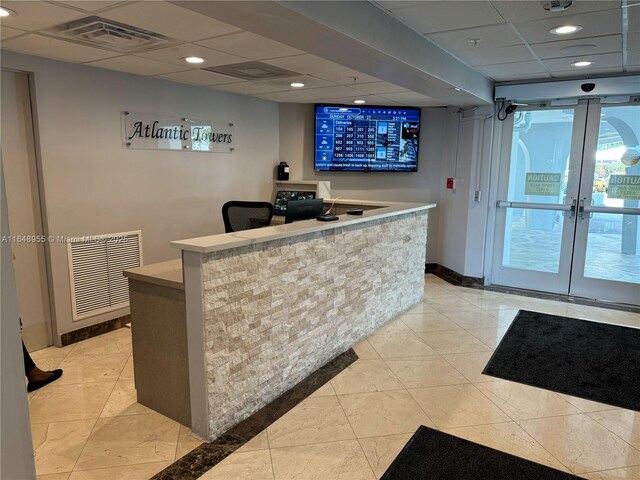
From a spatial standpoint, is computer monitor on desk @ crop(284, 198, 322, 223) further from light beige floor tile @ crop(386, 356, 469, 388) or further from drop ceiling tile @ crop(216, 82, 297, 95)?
drop ceiling tile @ crop(216, 82, 297, 95)

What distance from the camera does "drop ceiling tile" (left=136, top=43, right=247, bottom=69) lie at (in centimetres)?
320

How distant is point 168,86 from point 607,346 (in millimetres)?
4774

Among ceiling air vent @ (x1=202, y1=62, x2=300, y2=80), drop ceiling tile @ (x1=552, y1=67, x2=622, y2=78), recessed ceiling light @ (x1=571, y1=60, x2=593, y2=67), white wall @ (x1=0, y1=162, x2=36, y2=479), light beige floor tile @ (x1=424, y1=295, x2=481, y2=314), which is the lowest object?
light beige floor tile @ (x1=424, y1=295, x2=481, y2=314)

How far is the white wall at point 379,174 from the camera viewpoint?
19.7 feet

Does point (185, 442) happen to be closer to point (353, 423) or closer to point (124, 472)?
point (124, 472)

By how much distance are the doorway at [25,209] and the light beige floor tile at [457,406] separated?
10.1 feet

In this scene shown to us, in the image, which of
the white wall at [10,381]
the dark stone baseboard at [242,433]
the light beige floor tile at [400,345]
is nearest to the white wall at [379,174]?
the light beige floor tile at [400,345]

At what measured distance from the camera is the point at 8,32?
278 centimetres

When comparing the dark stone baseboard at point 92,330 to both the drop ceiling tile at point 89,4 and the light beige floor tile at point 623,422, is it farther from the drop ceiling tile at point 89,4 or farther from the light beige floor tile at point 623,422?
the light beige floor tile at point 623,422

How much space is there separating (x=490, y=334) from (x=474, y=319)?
1.31 ft

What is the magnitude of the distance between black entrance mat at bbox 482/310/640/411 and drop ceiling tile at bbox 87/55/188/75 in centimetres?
362

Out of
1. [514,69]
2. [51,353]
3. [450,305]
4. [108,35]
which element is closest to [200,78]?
[108,35]

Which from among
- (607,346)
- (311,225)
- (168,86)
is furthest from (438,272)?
(168,86)

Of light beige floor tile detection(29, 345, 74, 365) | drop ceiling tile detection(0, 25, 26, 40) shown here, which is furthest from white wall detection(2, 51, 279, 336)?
drop ceiling tile detection(0, 25, 26, 40)
